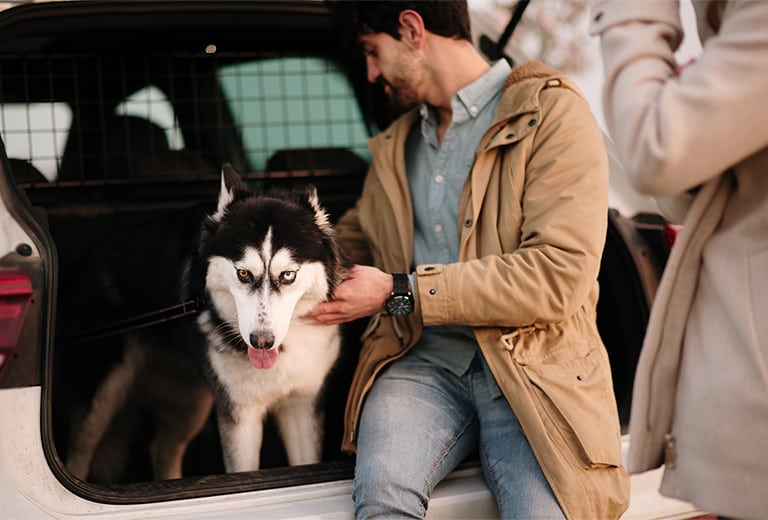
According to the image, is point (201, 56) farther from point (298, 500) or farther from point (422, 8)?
point (298, 500)

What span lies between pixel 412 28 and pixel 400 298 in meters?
0.84

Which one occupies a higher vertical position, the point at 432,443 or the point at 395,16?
the point at 395,16

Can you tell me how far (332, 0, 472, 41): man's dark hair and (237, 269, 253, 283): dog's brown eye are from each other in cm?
83

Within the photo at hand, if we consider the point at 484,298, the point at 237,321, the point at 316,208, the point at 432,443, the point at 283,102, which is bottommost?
the point at 432,443

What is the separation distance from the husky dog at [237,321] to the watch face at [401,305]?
8.9 inches

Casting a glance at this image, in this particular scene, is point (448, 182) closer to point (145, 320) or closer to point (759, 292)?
point (145, 320)

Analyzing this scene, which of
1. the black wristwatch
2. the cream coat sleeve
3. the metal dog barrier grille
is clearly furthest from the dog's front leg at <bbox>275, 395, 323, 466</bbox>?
the cream coat sleeve

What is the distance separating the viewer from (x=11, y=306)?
6.11ft

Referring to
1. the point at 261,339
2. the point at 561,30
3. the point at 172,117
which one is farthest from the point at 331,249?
the point at 561,30

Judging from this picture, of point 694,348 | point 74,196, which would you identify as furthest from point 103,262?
point 694,348

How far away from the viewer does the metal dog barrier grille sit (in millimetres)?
3113

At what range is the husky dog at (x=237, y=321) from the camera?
7.62ft

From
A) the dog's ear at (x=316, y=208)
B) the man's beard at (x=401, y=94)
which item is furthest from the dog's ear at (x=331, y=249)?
the man's beard at (x=401, y=94)

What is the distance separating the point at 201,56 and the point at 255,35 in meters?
0.23
